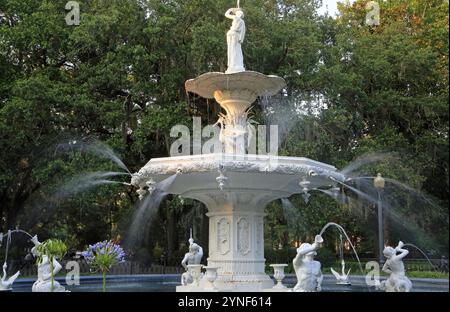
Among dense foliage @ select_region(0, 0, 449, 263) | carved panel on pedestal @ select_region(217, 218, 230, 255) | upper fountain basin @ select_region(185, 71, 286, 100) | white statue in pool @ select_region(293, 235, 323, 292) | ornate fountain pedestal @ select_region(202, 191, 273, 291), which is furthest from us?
dense foliage @ select_region(0, 0, 449, 263)

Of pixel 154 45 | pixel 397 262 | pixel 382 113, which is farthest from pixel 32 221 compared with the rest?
pixel 397 262

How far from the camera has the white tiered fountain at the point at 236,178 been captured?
10375 mm

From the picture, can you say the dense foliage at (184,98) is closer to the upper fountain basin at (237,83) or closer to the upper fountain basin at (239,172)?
the upper fountain basin at (237,83)

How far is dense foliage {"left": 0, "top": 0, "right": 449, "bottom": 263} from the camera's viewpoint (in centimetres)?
2098

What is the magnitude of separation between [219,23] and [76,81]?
5730 millimetres

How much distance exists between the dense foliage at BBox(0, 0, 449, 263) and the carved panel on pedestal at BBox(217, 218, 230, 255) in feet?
29.1

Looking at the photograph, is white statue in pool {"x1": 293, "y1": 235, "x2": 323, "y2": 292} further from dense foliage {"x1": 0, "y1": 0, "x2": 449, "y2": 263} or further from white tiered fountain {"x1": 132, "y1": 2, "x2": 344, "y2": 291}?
dense foliage {"x1": 0, "y1": 0, "x2": 449, "y2": 263}

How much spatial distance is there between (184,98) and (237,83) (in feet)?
34.6

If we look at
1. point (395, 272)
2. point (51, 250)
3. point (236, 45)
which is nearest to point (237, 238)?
point (395, 272)

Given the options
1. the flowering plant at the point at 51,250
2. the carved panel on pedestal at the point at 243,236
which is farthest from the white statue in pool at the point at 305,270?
the flowering plant at the point at 51,250

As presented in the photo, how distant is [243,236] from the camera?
11.8m

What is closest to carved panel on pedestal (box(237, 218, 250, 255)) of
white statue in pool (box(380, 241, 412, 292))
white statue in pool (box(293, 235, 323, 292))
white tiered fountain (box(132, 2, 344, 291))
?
white tiered fountain (box(132, 2, 344, 291))

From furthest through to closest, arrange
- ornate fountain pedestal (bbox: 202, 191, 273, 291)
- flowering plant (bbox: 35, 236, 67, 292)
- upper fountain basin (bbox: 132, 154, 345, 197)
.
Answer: ornate fountain pedestal (bbox: 202, 191, 273, 291) < flowering plant (bbox: 35, 236, 67, 292) < upper fountain basin (bbox: 132, 154, 345, 197)
